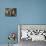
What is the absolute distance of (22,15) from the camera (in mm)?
3346

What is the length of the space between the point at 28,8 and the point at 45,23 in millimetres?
595

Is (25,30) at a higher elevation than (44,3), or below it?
below

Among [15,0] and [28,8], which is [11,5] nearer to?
[15,0]

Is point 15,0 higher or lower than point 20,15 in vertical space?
higher

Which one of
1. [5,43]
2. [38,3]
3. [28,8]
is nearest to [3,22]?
[5,43]

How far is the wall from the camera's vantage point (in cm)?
332

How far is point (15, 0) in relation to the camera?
3334mm

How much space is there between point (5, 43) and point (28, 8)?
1.09 metres

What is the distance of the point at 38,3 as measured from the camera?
132 inches

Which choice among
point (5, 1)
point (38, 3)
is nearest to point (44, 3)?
point (38, 3)

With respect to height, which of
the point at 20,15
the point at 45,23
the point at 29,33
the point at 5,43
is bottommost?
the point at 5,43

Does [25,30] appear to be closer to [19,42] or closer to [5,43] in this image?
[19,42]

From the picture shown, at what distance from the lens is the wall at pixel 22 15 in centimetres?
332

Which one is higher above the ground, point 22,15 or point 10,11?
point 10,11
